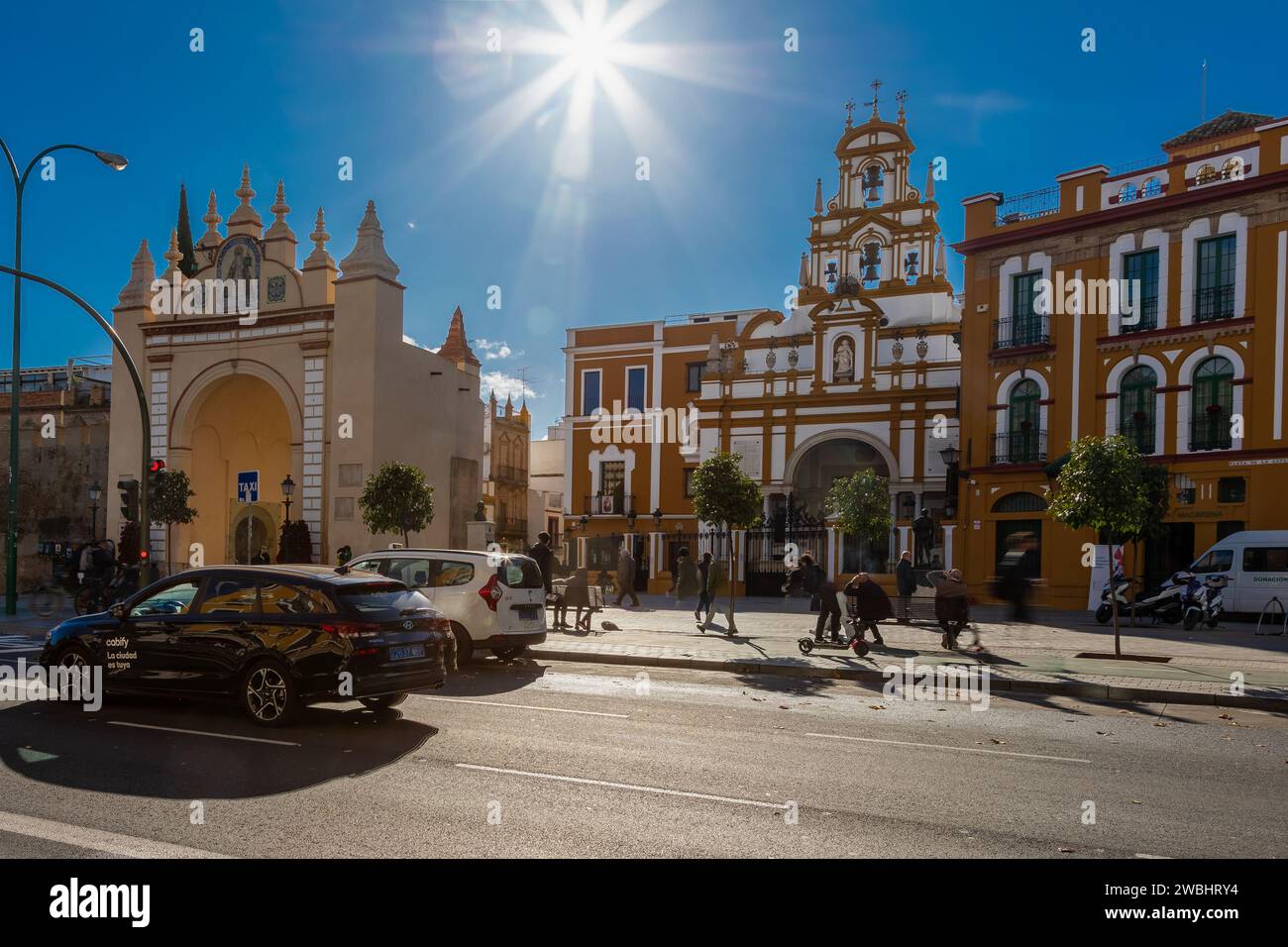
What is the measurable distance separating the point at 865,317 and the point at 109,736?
3270 cm

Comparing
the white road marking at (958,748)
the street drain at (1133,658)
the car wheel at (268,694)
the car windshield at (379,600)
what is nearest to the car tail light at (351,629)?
the car windshield at (379,600)

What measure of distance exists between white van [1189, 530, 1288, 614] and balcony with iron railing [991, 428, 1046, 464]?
7.68 meters

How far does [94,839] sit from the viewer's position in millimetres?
5301

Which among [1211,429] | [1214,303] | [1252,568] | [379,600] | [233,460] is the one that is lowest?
[1252,568]

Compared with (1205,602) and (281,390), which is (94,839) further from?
(281,390)

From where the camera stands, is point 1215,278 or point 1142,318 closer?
point 1215,278

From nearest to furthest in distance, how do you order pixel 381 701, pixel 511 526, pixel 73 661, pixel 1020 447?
pixel 381 701
pixel 73 661
pixel 1020 447
pixel 511 526

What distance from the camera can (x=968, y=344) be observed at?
31578 millimetres

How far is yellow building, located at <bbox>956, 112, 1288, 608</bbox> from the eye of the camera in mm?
25688

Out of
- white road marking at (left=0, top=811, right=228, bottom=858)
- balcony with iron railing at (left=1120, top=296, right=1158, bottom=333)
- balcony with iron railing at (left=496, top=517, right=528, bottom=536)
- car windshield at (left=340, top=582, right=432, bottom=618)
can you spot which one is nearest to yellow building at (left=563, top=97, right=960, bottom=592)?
balcony with iron railing at (left=1120, top=296, right=1158, bottom=333)

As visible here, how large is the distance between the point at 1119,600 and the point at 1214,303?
9.98 m

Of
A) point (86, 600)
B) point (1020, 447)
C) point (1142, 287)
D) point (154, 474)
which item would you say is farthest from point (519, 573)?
point (1142, 287)

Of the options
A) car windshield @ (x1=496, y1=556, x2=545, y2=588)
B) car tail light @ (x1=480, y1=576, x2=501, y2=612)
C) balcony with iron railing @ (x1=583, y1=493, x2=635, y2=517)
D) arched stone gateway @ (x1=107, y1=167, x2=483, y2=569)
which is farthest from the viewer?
balcony with iron railing @ (x1=583, y1=493, x2=635, y2=517)

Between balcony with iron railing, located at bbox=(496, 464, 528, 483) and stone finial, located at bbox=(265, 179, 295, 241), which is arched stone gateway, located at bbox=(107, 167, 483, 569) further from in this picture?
balcony with iron railing, located at bbox=(496, 464, 528, 483)
